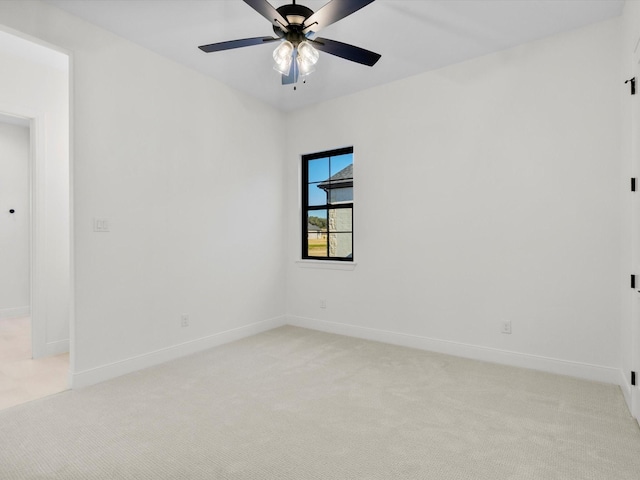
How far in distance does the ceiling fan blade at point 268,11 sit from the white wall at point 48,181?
2786mm

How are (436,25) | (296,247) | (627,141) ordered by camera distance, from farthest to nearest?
1. (296,247)
2. (436,25)
3. (627,141)

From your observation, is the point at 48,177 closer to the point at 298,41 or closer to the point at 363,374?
the point at 298,41

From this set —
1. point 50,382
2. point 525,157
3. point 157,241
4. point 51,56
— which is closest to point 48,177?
point 51,56

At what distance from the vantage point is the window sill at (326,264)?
4.20m

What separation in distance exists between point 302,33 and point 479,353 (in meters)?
3.04

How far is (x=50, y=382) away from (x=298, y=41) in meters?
3.20

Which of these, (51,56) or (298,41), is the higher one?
(51,56)

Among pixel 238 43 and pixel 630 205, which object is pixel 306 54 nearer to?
pixel 238 43

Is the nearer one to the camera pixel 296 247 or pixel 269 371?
pixel 269 371

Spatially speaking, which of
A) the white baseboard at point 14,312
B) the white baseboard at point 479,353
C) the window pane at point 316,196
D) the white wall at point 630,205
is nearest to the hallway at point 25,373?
the white baseboard at point 14,312

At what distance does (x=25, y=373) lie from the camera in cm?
310

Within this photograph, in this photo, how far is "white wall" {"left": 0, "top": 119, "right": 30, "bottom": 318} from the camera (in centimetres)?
514

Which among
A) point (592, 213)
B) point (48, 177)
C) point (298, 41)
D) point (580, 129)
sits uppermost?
point (298, 41)

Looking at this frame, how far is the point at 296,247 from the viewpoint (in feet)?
15.5
